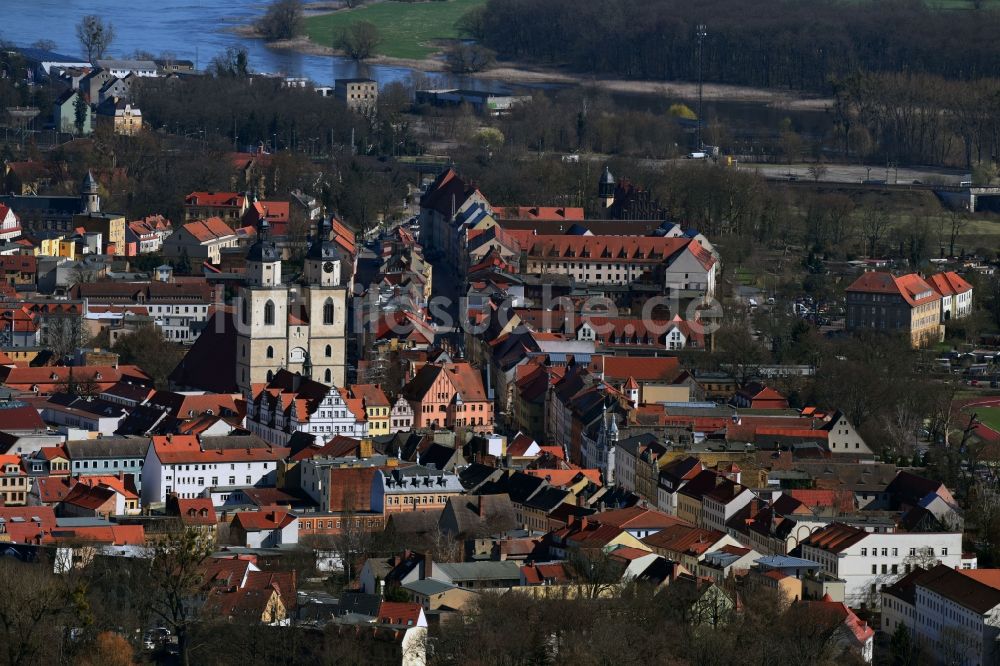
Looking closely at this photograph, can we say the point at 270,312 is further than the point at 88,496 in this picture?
Yes

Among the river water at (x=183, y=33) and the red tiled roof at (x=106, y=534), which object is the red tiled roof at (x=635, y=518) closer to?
the red tiled roof at (x=106, y=534)

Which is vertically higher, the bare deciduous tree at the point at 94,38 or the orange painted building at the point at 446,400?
the orange painted building at the point at 446,400

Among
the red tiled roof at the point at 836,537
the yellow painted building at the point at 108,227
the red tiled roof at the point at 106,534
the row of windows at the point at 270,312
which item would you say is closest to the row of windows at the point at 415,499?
the red tiled roof at the point at 106,534

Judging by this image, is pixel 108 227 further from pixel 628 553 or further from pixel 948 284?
pixel 628 553

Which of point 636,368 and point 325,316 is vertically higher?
point 325,316

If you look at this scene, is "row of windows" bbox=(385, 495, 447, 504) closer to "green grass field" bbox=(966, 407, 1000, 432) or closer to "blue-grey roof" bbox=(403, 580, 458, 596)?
"blue-grey roof" bbox=(403, 580, 458, 596)

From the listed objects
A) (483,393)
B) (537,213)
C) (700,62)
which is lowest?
(700,62)

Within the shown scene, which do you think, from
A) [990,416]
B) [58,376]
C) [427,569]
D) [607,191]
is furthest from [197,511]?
[607,191]
